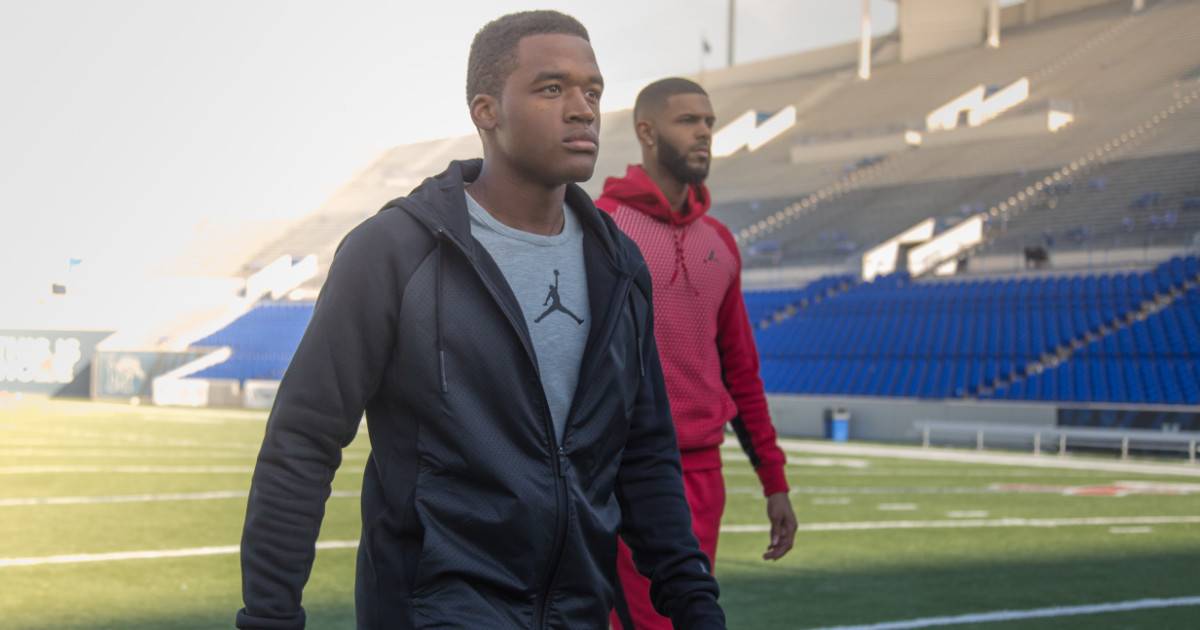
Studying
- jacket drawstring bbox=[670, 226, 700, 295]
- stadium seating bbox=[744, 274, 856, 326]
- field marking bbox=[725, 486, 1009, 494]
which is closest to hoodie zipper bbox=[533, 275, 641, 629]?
jacket drawstring bbox=[670, 226, 700, 295]

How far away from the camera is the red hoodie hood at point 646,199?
17.3 ft

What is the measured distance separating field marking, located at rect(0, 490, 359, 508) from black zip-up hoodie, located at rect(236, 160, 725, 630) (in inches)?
435

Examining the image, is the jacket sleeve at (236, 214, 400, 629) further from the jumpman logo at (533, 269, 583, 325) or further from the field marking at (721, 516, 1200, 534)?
the field marking at (721, 516, 1200, 534)

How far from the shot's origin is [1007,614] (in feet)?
27.4

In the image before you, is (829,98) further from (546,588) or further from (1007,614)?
(546,588)

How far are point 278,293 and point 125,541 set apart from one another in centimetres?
4189

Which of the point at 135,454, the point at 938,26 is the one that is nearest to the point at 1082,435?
the point at 135,454

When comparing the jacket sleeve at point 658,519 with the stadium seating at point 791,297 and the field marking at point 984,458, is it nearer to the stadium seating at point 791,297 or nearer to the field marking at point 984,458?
the field marking at point 984,458

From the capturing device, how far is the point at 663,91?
5215 millimetres

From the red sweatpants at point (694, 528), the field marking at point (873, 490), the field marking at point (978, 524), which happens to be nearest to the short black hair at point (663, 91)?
the red sweatpants at point (694, 528)

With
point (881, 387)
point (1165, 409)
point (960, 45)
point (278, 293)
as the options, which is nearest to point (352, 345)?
point (1165, 409)

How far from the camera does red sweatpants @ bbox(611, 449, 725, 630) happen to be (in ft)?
16.1

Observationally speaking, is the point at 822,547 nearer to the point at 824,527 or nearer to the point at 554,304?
the point at 824,527

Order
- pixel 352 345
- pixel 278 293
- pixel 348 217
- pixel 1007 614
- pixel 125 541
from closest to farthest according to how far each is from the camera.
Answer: pixel 352 345
pixel 1007 614
pixel 125 541
pixel 278 293
pixel 348 217
